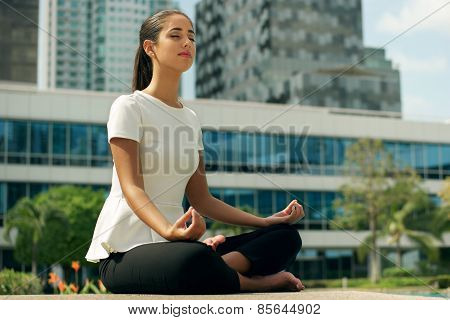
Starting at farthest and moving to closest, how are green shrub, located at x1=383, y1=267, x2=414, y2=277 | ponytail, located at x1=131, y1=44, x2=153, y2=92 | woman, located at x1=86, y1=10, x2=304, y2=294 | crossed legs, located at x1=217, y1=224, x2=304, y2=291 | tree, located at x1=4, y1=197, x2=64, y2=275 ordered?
1. green shrub, located at x1=383, y1=267, x2=414, y2=277
2. tree, located at x1=4, y1=197, x2=64, y2=275
3. ponytail, located at x1=131, y1=44, x2=153, y2=92
4. crossed legs, located at x1=217, y1=224, x2=304, y2=291
5. woman, located at x1=86, y1=10, x2=304, y2=294

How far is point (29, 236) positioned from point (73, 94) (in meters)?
6.36

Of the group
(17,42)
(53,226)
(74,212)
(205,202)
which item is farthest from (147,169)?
(17,42)

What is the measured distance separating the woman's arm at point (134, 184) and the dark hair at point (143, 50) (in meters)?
0.49

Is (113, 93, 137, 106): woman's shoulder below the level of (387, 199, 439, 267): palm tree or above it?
above

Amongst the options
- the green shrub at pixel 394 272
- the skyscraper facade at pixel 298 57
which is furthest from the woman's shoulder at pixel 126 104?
the skyscraper facade at pixel 298 57

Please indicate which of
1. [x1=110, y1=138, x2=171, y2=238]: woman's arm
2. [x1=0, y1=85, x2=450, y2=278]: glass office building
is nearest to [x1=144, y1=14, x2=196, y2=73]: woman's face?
[x1=110, y1=138, x2=171, y2=238]: woman's arm

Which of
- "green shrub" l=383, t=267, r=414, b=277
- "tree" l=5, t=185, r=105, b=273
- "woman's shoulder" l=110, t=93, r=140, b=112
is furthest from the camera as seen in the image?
"green shrub" l=383, t=267, r=414, b=277

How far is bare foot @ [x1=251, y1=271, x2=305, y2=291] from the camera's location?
294cm

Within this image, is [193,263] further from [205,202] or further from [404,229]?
[404,229]

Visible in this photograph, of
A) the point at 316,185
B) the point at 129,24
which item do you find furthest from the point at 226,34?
the point at 316,185

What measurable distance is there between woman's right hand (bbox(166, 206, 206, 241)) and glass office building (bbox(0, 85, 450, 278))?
20.5 meters

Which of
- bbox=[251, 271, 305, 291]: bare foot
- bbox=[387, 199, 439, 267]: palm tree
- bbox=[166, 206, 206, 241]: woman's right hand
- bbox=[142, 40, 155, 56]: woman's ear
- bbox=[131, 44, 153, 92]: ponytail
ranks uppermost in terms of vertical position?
bbox=[142, 40, 155, 56]: woman's ear

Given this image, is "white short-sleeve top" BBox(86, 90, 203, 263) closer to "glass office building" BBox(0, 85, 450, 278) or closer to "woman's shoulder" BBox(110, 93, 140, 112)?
"woman's shoulder" BBox(110, 93, 140, 112)

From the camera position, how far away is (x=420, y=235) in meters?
28.6
